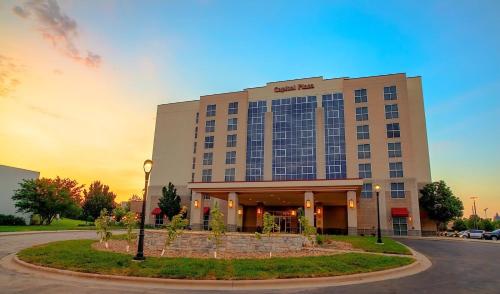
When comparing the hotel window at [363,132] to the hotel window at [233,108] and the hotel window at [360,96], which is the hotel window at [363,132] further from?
the hotel window at [233,108]

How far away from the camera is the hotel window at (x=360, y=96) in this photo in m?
51.2

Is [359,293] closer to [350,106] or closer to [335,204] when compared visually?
[335,204]

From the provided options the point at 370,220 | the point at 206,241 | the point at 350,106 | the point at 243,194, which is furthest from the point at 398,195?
the point at 206,241

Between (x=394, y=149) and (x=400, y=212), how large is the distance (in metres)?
9.59

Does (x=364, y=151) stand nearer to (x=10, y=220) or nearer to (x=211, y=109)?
(x=211, y=109)

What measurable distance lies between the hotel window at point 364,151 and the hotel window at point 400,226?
33.0 ft

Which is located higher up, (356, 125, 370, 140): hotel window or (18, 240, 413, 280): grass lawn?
(356, 125, 370, 140): hotel window

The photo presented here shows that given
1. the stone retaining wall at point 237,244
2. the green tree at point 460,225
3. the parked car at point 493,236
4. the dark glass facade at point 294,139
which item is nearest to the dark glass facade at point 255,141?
the dark glass facade at point 294,139

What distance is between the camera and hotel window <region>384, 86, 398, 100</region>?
4978cm

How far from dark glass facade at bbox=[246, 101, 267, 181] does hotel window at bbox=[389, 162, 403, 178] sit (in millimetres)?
20407

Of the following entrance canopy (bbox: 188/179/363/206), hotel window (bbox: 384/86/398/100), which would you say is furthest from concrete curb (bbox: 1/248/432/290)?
hotel window (bbox: 384/86/398/100)

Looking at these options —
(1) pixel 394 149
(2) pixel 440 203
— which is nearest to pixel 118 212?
(1) pixel 394 149

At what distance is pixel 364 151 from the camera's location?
4906 centimetres

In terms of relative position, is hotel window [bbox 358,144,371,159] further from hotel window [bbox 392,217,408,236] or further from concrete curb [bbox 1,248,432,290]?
concrete curb [bbox 1,248,432,290]
